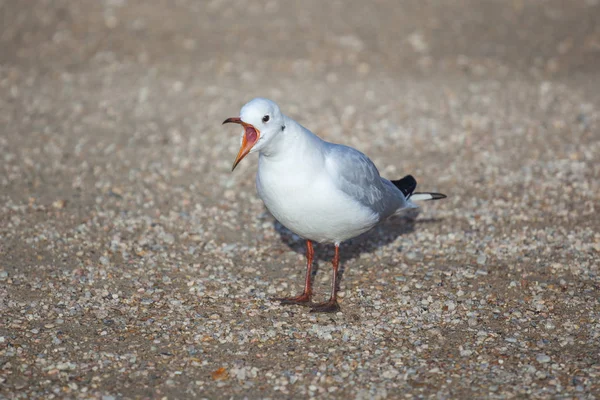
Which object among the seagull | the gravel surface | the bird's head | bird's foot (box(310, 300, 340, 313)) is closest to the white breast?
the seagull

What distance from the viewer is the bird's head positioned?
4.98 metres

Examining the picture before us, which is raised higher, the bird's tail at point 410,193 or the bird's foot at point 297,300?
the bird's tail at point 410,193

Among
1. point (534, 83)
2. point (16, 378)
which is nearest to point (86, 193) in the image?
point (16, 378)

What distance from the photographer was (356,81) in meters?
12.5

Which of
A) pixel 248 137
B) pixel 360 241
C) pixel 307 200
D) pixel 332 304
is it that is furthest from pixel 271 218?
pixel 248 137

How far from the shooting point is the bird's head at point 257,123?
498 centimetres

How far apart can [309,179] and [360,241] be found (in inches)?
90.5

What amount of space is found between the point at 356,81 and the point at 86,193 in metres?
5.92

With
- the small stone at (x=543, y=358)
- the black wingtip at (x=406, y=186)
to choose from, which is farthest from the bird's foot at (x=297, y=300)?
the small stone at (x=543, y=358)

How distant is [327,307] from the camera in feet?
19.6

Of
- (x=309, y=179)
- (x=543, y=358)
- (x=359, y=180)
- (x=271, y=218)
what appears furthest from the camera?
(x=271, y=218)

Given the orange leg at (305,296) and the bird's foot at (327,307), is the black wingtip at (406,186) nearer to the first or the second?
the orange leg at (305,296)

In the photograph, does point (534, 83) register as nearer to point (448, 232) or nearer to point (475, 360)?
point (448, 232)

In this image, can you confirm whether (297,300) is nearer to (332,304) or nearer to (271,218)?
(332,304)
